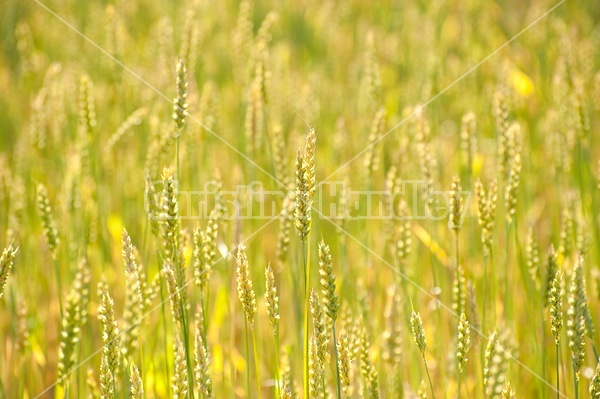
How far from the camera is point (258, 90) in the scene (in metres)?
1.76

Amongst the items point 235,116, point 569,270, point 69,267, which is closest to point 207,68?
point 235,116

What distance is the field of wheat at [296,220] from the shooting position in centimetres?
116

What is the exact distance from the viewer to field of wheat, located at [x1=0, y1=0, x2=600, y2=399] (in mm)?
1161

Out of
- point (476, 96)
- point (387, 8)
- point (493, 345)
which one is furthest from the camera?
point (387, 8)

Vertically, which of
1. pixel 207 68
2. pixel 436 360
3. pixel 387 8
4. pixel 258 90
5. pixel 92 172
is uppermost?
pixel 387 8

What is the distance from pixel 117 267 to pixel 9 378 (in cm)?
57

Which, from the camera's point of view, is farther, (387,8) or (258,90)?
(387,8)

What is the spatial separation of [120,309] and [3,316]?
1.29 feet

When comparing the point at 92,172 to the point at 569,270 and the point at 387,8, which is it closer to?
the point at 569,270

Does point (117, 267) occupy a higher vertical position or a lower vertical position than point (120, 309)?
higher

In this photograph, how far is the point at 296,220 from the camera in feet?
3.56

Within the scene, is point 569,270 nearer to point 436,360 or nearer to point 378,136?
point 436,360

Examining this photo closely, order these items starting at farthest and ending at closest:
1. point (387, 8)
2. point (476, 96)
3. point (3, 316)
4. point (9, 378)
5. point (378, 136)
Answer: point (387, 8) < point (476, 96) < point (3, 316) < point (9, 378) < point (378, 136)

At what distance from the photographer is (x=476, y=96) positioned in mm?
2658
